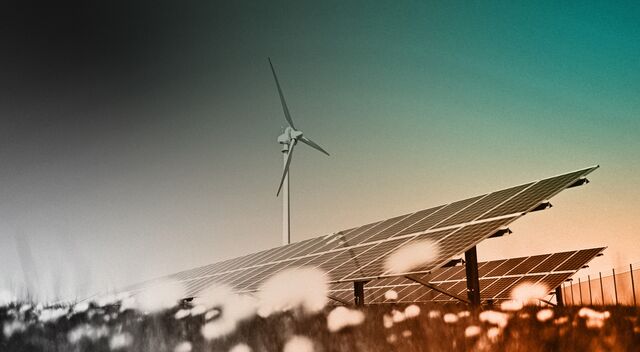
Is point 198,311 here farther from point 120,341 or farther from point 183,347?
point 183,347

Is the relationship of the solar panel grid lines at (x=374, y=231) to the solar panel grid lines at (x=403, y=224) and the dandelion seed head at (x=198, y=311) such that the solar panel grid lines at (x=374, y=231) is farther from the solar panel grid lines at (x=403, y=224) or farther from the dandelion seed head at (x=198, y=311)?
the dandelion seed head at (x=198, y=311)

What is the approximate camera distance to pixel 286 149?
32812 mm

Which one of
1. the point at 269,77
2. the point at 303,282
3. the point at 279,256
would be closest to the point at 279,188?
the point at 269,77

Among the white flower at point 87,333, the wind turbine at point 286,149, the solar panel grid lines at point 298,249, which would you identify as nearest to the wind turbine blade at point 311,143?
the wind turbine at point 286,149

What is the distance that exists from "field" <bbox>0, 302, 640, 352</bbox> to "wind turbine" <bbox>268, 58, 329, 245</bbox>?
17976mm

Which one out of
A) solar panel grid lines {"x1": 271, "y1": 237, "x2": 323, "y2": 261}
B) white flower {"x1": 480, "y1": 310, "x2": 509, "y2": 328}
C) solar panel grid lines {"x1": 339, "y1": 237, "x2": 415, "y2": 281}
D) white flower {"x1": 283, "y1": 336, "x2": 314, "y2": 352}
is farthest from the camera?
solar panel grid lines {"x1": 271, "y1": 237, "x2": 323, "y2": 261}

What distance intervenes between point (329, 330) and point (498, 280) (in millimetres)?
13765

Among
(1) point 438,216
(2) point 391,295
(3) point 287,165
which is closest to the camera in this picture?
(1) point 438,216

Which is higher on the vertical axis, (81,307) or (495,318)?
(81,307)

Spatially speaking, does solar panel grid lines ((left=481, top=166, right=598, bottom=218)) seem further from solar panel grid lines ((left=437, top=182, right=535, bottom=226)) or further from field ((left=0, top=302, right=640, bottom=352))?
field ((left=0, top=302, right=640, bottom=352))

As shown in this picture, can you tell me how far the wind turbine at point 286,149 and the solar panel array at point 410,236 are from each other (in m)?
9.58

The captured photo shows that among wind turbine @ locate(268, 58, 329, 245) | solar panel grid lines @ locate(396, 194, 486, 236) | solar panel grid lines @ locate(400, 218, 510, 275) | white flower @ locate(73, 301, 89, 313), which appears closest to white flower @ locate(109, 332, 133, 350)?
white flower @ locate(73, 301, 89, 313)

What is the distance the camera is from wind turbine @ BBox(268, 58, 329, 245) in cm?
3038

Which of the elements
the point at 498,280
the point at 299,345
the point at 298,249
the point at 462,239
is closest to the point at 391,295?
the point at 298,249
